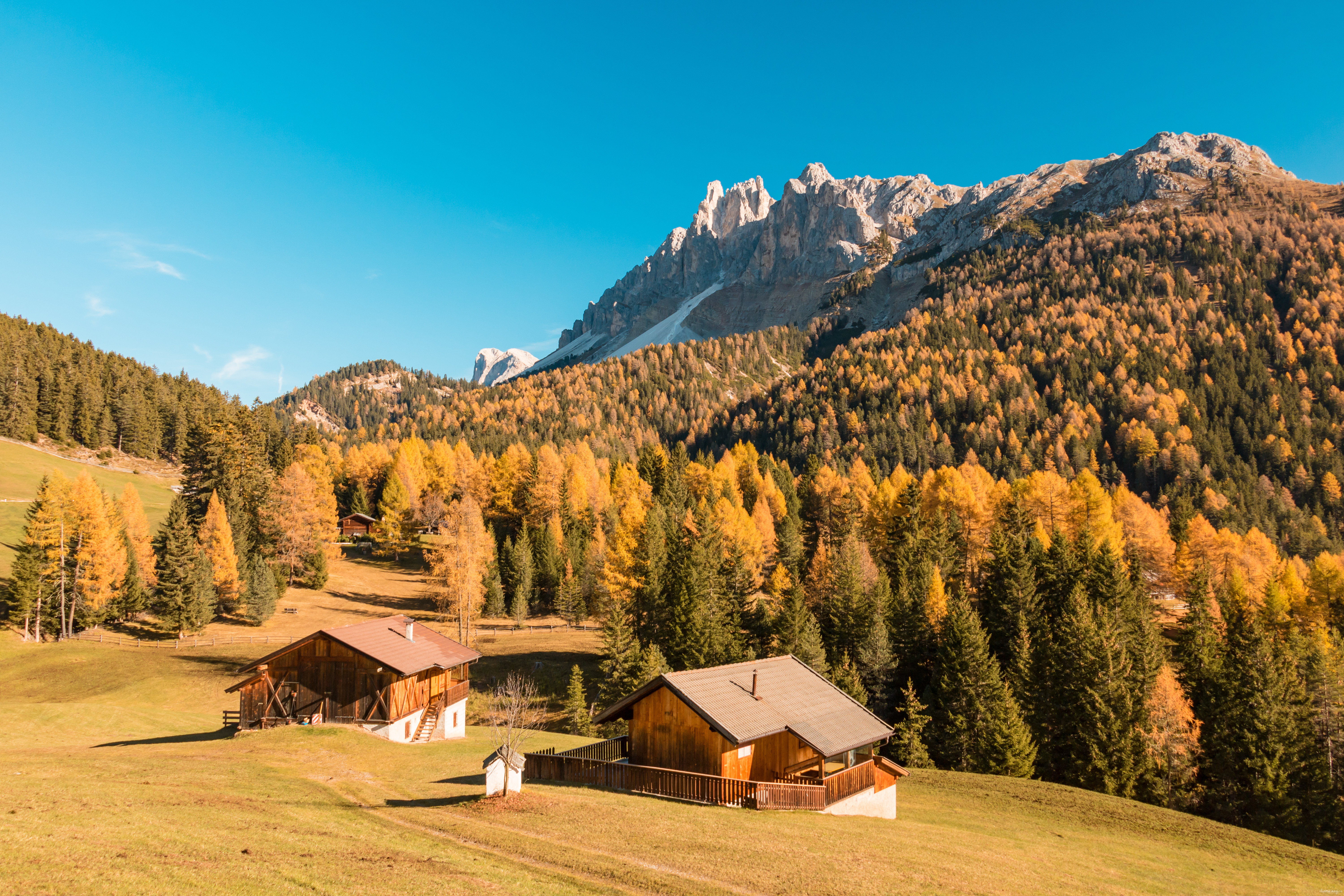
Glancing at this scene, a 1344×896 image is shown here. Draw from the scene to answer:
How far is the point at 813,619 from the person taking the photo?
5544 centimetres

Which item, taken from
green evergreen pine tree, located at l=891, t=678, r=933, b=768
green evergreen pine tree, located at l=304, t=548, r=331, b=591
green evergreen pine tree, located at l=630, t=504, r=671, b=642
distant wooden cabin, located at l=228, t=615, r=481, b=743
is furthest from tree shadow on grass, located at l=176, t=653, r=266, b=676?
green evergreen pine tree, located at l=891, t=678, r=933, b=768

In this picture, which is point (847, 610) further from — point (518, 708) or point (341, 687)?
point (341, 687)

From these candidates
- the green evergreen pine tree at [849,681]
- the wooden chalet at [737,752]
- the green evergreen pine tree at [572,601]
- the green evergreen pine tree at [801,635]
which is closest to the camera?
the wooden chalet at [737,752]

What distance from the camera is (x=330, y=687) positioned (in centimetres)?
3781

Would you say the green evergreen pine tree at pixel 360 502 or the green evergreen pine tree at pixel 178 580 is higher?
the green evergreen pine tree at pixel 360 502

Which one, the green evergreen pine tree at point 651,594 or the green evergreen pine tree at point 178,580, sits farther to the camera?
the green evergreen pine tree at point 178,580

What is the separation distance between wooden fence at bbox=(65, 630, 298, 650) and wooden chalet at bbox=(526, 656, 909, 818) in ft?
139

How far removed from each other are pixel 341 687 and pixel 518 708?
10681 mm

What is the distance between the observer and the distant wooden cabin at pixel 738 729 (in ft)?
88.8

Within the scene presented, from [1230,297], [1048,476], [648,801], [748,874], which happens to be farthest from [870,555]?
[1230,297]

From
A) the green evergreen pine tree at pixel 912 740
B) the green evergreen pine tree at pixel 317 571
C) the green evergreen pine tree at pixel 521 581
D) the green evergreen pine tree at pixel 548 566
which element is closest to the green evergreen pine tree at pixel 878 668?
the green evergreen pine tree at pixel 912 740

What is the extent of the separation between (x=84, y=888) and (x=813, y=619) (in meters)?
49.2

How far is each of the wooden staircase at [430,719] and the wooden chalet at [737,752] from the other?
1304cm

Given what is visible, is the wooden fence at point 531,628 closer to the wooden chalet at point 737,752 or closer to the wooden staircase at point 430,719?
the wooden staircase at point 430,719
